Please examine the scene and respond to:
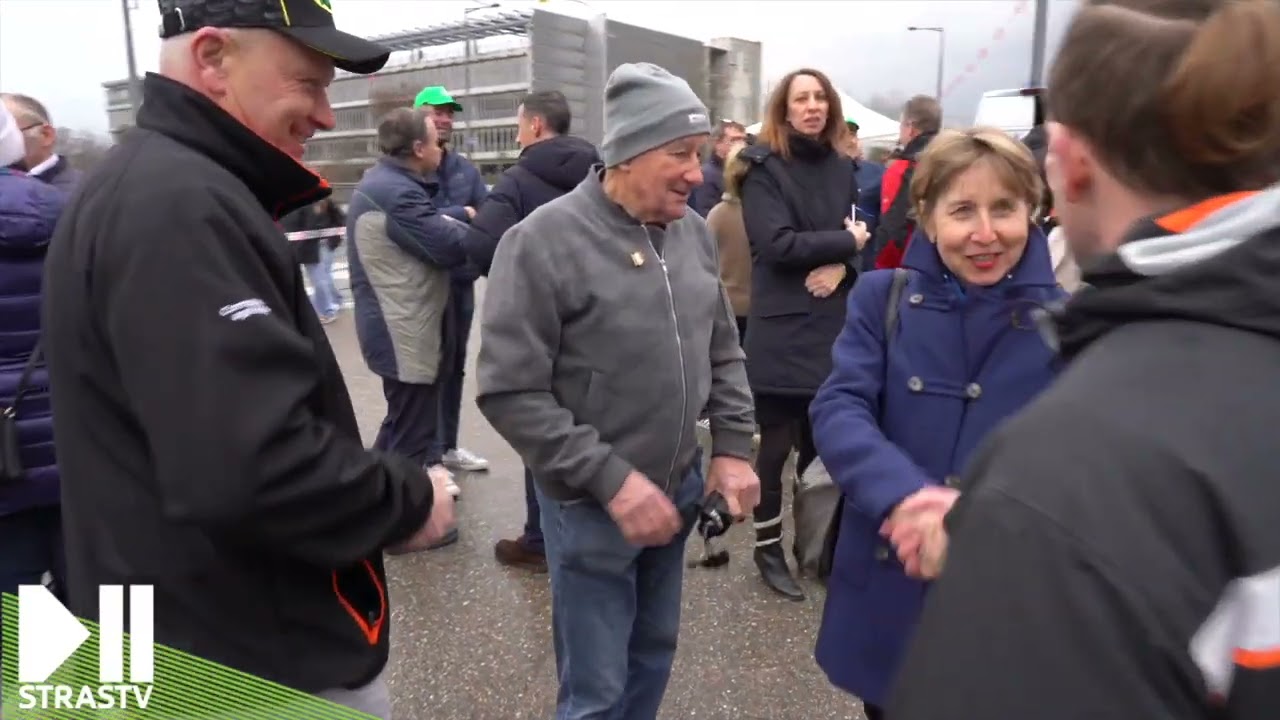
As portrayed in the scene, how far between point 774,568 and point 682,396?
6.13 feet

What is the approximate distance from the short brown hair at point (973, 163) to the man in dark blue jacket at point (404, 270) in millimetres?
2918

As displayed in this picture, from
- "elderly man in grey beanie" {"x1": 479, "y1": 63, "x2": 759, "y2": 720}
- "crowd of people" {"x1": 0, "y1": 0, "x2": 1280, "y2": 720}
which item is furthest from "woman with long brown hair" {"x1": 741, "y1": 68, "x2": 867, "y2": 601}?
"elderly man in grey beanie" {"x1": 479, "y1": 63, "x2": 759, "y2": 720}

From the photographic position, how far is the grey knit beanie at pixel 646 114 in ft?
7.55

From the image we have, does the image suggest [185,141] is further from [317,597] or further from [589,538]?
[589,538]

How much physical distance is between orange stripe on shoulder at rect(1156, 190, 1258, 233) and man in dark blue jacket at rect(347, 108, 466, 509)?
3.99 meters

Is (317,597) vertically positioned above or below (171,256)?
below

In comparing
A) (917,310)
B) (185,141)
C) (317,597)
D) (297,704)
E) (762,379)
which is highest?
(185,141)

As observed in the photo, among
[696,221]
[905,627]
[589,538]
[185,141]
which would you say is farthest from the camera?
[696,221]

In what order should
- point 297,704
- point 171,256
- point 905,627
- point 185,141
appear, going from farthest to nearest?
1. point 905,627
2. point 297,704
3. point 185,141
4. point 171,256

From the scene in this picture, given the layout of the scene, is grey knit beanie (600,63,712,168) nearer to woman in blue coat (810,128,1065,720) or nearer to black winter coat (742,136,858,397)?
woman in blue coat (810,128,1065,720)

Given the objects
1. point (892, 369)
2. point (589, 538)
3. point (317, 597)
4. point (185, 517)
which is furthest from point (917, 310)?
point (185, 517)

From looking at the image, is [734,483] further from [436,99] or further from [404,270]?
[436,99]

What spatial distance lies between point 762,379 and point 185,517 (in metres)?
2.82

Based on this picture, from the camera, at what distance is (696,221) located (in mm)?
2590
